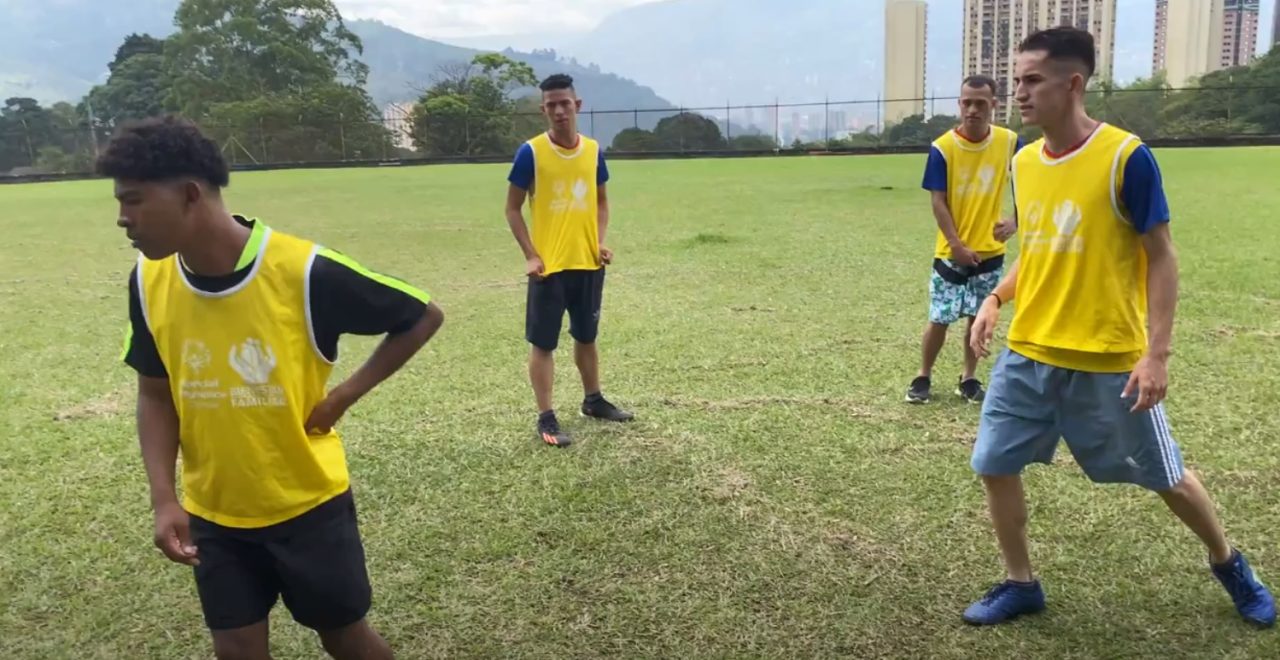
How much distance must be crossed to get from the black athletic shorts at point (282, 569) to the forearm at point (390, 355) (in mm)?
293

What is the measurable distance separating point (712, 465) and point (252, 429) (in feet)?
9.25

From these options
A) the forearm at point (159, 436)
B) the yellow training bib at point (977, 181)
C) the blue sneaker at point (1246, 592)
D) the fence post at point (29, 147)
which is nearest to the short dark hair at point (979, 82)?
the yellow training bib at point (977, 181)

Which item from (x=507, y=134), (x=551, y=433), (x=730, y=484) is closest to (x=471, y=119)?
(x=507, y=134)

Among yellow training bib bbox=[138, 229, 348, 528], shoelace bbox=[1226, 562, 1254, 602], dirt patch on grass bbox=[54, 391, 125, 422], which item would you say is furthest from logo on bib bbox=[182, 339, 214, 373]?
dirt patch on grass bbox=[54, 391, 125, 422]

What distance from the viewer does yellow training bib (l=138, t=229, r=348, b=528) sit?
7.51ft

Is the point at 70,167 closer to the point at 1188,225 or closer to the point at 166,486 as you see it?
the point at 1188,225

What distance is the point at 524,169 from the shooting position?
17.4ft

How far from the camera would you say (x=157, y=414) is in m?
2.45

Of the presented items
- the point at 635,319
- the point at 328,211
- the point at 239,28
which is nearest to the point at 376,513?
the point at 635,319

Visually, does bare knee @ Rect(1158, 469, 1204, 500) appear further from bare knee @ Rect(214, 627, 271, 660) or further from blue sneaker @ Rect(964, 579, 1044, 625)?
bare knee @ Rect(214, 627, 271, 660)

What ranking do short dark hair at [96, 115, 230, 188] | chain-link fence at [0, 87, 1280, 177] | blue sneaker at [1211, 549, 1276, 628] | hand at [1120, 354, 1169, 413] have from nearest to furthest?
short dark hair at [96, 115, 230, 188] < hand at [1120, 354, 1169, 413] < blue sneaker at [1211, 549, 1276, 628] < chain-link fence at [0, 87, 1280, 177]

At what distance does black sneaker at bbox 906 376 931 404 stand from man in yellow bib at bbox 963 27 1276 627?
98.0 inches

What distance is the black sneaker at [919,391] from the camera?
5738 millimetres

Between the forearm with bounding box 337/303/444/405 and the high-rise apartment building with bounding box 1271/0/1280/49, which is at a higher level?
the high-rise apartment building with bounding box 1271/0/1280/49
